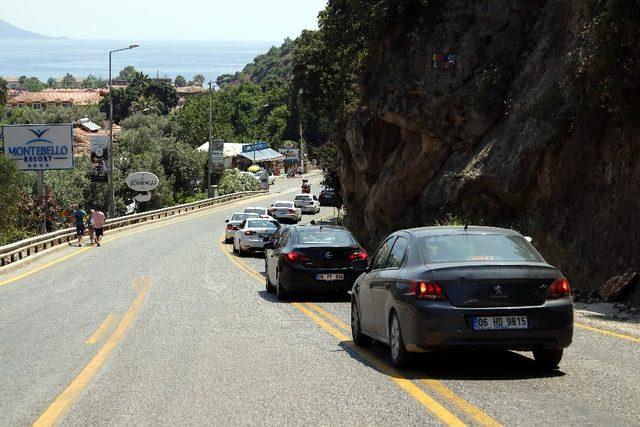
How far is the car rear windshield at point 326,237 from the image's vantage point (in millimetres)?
20172

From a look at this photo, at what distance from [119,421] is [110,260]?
28589 millimetres

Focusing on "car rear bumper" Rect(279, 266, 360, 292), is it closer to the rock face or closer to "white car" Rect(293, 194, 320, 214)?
the rock face

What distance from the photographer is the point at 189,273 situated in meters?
28.8

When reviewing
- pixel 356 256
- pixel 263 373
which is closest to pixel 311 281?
pixel 356 256

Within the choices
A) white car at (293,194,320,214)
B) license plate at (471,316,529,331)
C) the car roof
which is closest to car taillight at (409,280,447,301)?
license plate at (471,316,529,331)

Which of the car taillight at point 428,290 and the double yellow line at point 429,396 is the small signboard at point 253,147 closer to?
the double yellow line at point 429,396

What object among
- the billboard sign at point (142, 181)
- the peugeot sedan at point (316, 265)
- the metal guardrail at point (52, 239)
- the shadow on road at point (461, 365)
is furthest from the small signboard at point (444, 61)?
the billboard sign at point (142, 181)

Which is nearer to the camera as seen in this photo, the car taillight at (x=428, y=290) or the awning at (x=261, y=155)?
the car taillight at (x=428, y=290)

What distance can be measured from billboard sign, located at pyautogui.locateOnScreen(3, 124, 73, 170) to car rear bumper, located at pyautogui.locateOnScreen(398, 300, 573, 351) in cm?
5197

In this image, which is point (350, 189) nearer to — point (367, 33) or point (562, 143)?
point (367, 33)

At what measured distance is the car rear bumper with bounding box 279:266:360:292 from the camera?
19578 millimetres

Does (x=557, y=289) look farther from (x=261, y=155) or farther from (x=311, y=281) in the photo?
(x=261, y=155)

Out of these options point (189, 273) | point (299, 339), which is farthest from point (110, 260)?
point (299, 339)

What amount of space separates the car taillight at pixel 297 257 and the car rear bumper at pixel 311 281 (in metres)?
0.15
